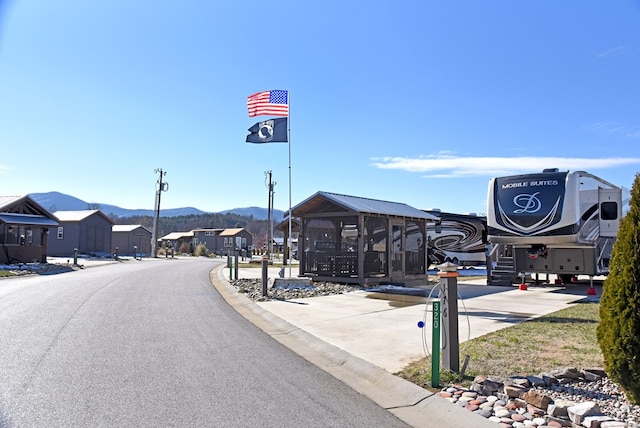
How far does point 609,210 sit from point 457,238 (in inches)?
509

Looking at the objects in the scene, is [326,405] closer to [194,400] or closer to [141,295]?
[194,400]

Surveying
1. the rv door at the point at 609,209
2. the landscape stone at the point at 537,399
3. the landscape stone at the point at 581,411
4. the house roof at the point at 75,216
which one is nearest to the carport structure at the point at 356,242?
the rv door at the point at 609,209

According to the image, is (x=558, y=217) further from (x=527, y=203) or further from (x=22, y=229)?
(x=22, y=229)

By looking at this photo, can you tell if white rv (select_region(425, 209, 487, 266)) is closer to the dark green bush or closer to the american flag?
the american flag

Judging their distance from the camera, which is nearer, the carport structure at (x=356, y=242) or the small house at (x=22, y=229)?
the carport structure at (x=356, y=242)

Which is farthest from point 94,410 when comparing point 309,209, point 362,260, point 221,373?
point 309,209

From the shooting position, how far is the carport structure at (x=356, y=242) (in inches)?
722

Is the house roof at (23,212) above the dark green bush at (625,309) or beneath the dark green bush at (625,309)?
above

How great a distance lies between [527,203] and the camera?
16406mm

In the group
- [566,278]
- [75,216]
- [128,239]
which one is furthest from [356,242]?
[128,239]

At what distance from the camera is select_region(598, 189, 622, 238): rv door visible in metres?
16.9

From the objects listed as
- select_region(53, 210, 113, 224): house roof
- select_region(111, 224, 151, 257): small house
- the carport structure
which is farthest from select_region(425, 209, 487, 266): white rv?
select_region(111, 224, 151, 257): small house

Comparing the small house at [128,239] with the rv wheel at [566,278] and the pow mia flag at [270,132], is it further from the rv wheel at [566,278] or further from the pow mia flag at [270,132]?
the rv wheel at [566,278]

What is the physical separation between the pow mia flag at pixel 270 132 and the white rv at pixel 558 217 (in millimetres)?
8077
